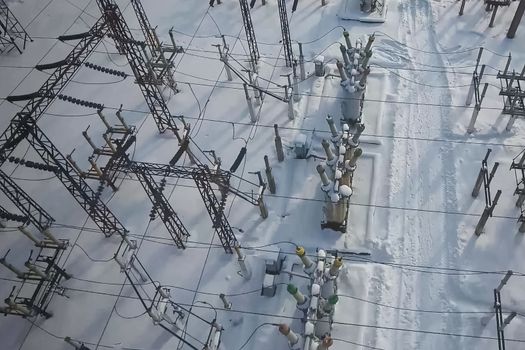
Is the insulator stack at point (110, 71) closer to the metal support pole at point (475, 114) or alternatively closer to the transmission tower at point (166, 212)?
the transmission tower at point (166, 212)

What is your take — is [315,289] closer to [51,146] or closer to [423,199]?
[423,199]

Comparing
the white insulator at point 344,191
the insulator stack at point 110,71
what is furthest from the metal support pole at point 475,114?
Answer: the insulator stack at point 110,71

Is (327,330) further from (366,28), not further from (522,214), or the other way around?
(366,28)

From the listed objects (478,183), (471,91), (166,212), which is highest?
(471,91)

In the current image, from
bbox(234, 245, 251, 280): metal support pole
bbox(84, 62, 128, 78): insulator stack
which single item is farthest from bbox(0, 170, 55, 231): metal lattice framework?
bbox(84, 62, 128, 78): insulator stack

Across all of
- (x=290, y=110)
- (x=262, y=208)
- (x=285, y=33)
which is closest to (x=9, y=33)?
(x=285, y=33)
